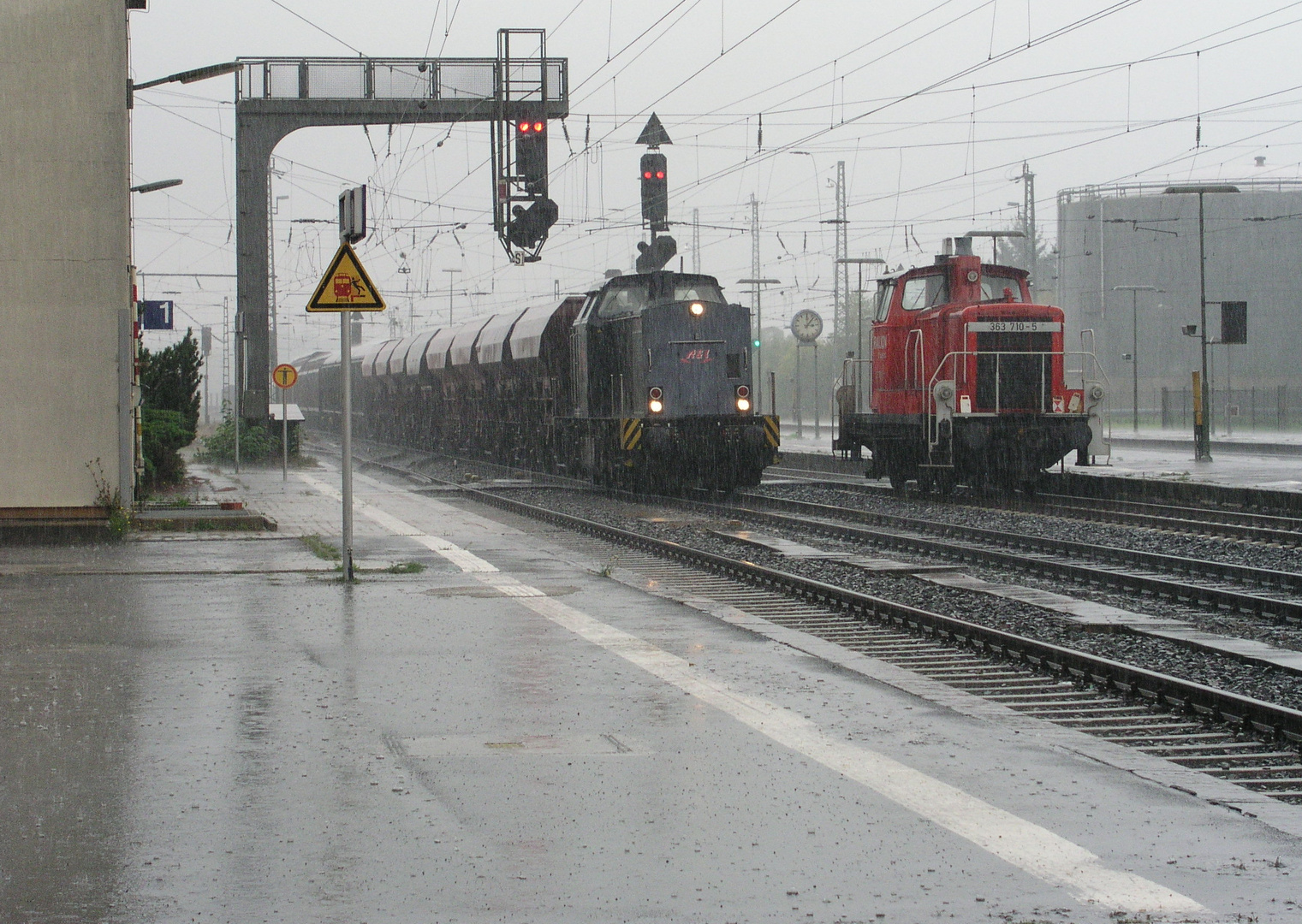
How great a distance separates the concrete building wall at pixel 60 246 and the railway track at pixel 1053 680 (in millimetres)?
6813

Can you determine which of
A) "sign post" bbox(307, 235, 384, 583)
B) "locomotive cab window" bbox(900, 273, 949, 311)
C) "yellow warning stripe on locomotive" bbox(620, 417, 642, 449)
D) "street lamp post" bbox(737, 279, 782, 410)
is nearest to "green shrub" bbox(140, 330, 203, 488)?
"yellow warning stripe on locomotive" bbox(620, 417, 642, 449)

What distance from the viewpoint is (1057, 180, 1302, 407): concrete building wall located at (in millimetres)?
79125

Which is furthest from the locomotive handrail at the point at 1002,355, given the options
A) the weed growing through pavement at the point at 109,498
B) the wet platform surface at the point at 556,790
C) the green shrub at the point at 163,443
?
the green shrub at the point at 163,443

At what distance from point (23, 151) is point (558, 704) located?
11.5m

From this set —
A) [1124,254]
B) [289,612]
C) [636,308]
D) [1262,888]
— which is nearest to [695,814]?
[1262,888]

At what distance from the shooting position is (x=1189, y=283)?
79.4m

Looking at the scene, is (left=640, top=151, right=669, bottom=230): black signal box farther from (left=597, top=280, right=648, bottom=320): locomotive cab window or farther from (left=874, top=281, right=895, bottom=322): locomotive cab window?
(left=874, top=281, right=895, bottom=322): locomotive cab window

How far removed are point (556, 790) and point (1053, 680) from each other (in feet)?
13.4

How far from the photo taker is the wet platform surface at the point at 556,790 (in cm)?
455

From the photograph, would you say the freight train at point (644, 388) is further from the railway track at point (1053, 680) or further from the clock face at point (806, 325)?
the clock face at point (806, 325)

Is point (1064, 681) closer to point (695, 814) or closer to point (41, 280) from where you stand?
point (695, 814)

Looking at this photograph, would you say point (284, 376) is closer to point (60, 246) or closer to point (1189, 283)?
point (60, 246)

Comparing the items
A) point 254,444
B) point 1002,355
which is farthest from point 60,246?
point 254,444

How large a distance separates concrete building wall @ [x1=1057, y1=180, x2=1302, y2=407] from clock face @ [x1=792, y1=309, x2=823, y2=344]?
39.1 meters
